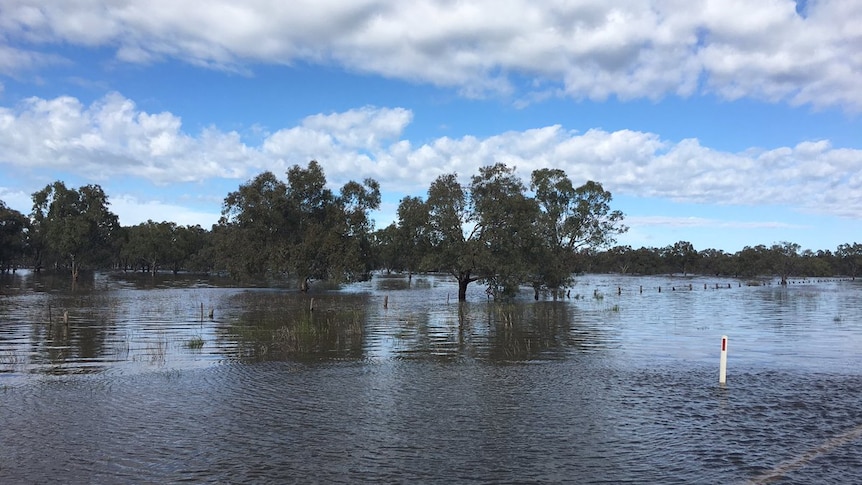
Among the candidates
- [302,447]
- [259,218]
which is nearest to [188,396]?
[302,447]

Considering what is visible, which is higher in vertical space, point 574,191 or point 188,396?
point 574,191

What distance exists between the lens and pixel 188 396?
13.4 meters

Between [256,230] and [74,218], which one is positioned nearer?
[256,230]

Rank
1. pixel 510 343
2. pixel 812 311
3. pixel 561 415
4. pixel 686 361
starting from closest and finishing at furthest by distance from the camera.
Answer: pixel 561 415
pixel 686 361
pixel 510 343
pixel 812 311

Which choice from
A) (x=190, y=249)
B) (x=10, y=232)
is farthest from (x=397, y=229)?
(x=190, y=249)

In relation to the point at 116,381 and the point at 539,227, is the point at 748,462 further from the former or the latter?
the point at 539,227

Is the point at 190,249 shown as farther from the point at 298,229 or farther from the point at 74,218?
the point at 298,229

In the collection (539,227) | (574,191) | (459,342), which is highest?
(574,191)

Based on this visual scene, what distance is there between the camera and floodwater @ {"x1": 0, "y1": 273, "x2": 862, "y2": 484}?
868cm

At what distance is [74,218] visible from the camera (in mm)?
93625

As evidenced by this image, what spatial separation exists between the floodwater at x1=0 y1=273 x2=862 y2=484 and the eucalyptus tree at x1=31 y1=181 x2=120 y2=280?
249ft

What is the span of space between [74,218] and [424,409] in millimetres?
101032

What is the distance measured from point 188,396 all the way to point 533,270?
1748 inches

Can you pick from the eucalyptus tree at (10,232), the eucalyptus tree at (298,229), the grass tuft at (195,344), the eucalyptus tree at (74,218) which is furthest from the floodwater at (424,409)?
the eucalyptus tree at (10,232)
